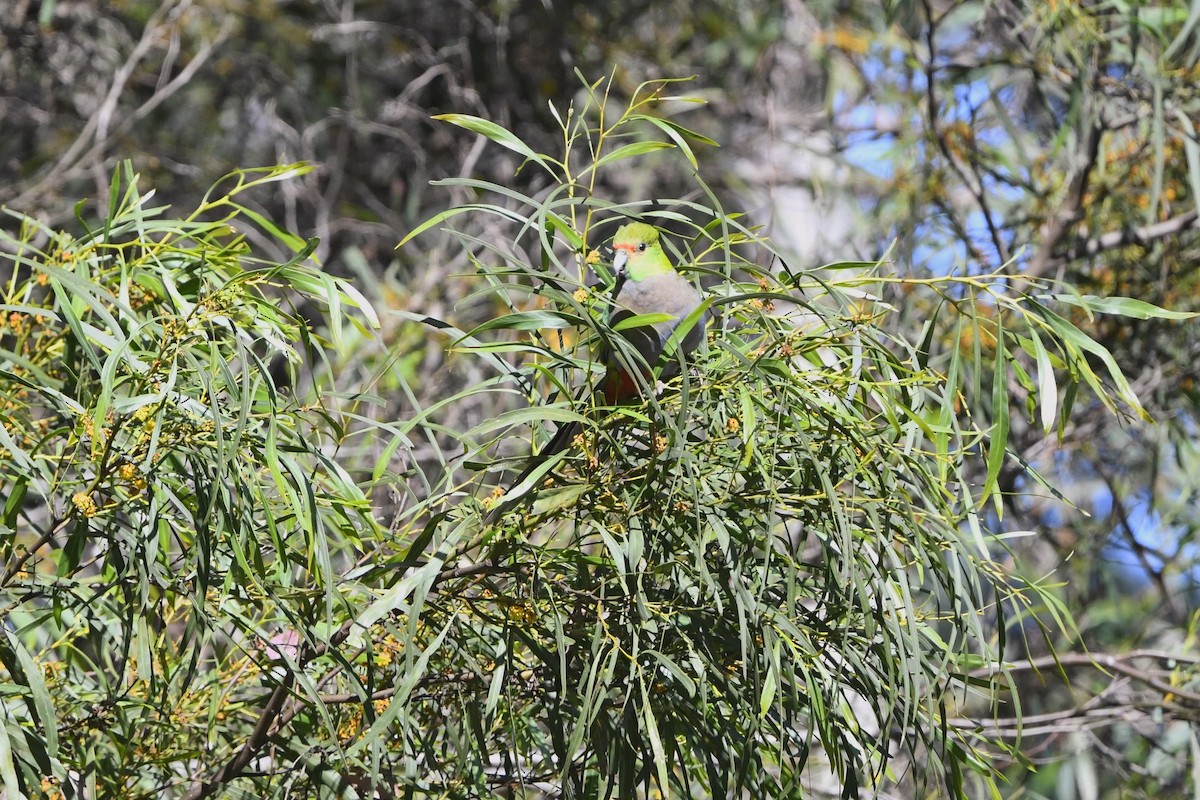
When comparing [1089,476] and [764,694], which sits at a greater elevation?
[764,694]

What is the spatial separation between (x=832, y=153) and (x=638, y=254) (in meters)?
2.30

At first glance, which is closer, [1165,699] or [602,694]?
[602,694]

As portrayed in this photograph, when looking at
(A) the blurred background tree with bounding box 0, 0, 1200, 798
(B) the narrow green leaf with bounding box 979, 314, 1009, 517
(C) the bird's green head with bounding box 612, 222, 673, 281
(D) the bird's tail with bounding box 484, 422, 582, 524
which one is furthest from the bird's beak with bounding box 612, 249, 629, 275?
(A) the blurred background tree with bounding box 0, 0, 1200, 798

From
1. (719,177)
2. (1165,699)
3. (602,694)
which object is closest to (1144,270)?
(1165,699)

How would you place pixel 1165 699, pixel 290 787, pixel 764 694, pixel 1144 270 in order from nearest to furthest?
1. pixel 764 694
2. pixel 290 787
3. pixel 1165 699
4. pixel 1144 270

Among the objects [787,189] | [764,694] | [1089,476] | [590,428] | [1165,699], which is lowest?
[1089,476]

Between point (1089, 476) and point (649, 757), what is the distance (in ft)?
11.5

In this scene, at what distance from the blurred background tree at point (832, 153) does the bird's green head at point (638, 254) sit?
3.54 feet

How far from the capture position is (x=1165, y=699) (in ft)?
8.01

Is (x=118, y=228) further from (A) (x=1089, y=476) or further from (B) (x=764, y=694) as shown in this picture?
(A) (x=1089, y=476)

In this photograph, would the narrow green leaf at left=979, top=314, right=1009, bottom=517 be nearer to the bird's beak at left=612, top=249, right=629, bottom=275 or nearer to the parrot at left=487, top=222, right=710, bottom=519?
the parrot at left=487, top=222, right=710, bottom=519

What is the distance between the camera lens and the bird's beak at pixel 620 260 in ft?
4.67

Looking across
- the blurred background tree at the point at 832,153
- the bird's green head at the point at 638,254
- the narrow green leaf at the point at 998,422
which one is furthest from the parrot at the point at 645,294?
the blurred background tree at the point at 832,153

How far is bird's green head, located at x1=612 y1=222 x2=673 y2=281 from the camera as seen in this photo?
56.2 inches
